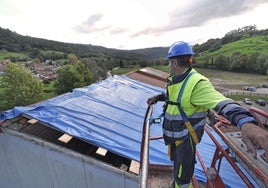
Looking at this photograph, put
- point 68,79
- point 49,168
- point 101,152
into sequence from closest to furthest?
1. point 101,152
2. point 49,168
3. point 68,79

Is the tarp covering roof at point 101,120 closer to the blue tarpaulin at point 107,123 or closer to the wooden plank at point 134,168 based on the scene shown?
the blue tarpaulin at point 107,123

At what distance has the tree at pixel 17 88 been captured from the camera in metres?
27.9

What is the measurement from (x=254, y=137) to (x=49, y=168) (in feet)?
17.9

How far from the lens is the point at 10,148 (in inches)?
225

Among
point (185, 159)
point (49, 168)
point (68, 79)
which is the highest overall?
point (185, 159)

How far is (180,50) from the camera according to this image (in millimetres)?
2453

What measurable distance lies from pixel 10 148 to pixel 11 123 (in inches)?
27.8

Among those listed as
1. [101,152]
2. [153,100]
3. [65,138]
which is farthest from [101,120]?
[153,100]

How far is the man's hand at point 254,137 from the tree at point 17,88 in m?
30.5

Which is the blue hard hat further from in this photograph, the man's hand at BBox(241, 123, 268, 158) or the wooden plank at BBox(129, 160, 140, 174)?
the wooden plank at BBox(129, 160, 140, 174)

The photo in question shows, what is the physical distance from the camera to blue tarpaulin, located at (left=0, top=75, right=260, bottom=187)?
494 centimetres

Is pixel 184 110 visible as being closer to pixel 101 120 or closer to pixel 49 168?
pixel 101 120

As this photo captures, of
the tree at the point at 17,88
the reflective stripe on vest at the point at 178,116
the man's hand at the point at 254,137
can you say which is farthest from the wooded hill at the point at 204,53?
the man's hand at the point at 254,137

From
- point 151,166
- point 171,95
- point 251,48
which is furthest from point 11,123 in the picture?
point 251,48
